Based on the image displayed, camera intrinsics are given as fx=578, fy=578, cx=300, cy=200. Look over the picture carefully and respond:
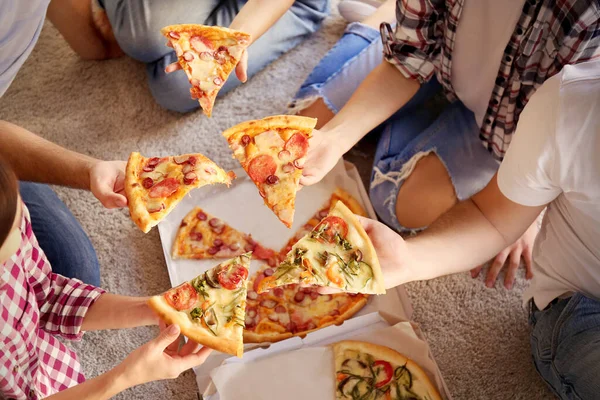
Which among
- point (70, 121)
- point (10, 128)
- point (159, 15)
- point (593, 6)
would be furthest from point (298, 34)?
point (593, 6)

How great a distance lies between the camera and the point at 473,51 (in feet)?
5.12

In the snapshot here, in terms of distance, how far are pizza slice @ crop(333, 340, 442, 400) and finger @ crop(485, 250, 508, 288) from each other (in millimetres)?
508

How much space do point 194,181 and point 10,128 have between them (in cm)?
60

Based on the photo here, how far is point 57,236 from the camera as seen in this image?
1.78 m

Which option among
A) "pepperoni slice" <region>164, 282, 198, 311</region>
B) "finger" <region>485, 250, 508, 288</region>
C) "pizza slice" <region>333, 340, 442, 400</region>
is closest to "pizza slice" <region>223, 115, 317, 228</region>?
"pepperoni slice" <region>164, 282, 198, 311</region>

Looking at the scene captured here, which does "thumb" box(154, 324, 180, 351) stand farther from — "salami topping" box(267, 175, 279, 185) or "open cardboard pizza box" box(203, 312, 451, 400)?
"salami topping" box(267, 175, 279, 185)

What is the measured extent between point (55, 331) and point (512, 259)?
147 cm

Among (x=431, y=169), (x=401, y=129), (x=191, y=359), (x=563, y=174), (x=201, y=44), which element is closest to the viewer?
(x=563, y=174)

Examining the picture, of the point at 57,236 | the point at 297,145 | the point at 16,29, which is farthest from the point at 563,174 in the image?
the point at 16,29

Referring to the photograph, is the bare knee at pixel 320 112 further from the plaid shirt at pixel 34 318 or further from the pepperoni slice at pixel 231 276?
the plaid shirt at pixel 34 318

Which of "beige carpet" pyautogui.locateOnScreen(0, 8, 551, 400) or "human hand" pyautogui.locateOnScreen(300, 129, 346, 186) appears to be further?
"beige carpet" pyautogui.locateOnScreen(0, 8, 551, 400)

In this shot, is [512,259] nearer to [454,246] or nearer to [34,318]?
[454,246]

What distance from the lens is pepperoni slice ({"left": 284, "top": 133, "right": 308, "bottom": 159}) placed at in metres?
1.66

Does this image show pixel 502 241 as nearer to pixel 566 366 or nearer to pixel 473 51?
pixel 566 366
